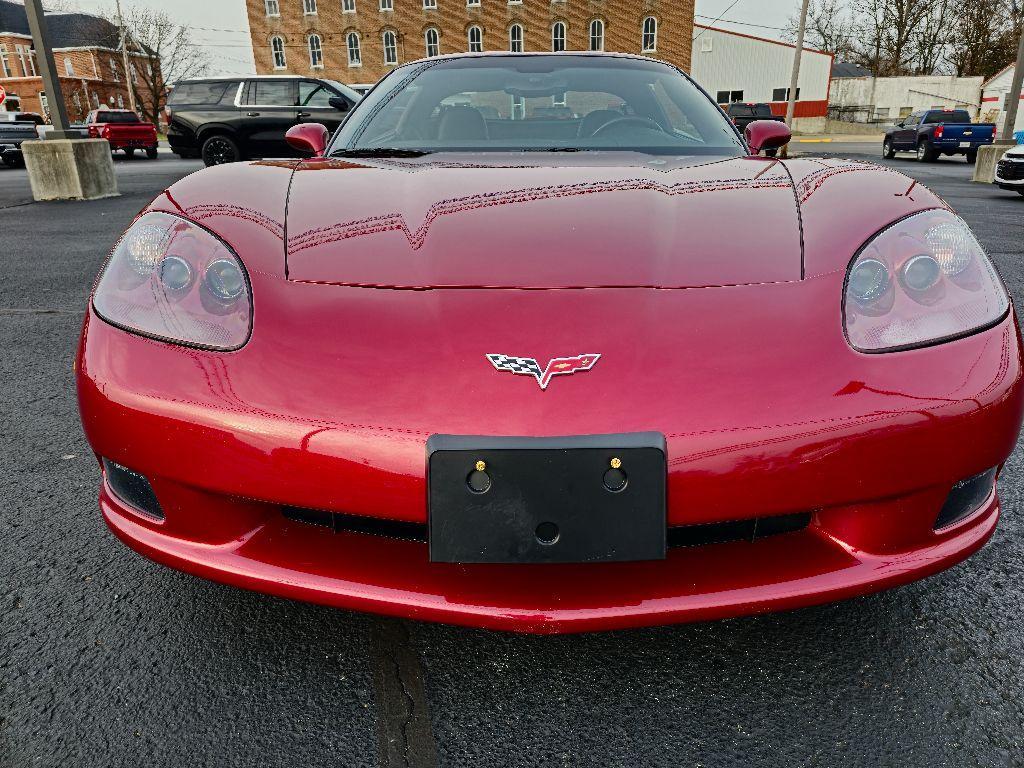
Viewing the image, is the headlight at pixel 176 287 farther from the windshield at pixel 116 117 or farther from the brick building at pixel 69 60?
the brick building at pixel 69 60

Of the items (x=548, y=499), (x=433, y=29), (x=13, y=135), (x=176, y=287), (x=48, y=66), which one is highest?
(x=433, y=29)

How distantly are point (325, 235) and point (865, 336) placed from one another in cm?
98

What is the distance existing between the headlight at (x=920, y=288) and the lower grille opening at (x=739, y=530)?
303 mm

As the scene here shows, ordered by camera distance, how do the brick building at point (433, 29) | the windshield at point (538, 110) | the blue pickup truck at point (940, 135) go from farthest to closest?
the brick building at point (433, 29)
the blue pickup truck at point (940, 135)
the windshield at point (538, 110)

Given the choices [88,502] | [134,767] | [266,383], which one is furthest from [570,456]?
[88,502]

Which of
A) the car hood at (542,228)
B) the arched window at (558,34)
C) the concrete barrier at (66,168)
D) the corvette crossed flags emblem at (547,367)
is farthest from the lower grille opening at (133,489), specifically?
the arched window at (558,34)

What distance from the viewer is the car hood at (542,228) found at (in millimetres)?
1272

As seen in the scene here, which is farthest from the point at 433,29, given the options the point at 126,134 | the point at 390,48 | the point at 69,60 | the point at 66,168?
the point at 66,168

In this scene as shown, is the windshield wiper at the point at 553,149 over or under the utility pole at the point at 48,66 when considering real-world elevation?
under

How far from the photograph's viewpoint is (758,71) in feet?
139

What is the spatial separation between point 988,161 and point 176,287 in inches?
555

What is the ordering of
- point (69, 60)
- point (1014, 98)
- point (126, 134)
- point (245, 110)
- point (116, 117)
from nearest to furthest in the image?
point (1014, 98)
point (245, 110)
point (126, 134)
point (116, 117)
point (69, 60)

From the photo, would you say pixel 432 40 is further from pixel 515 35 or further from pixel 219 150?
pixel 219 150

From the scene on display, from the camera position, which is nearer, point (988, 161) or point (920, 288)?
point (920, 288)
